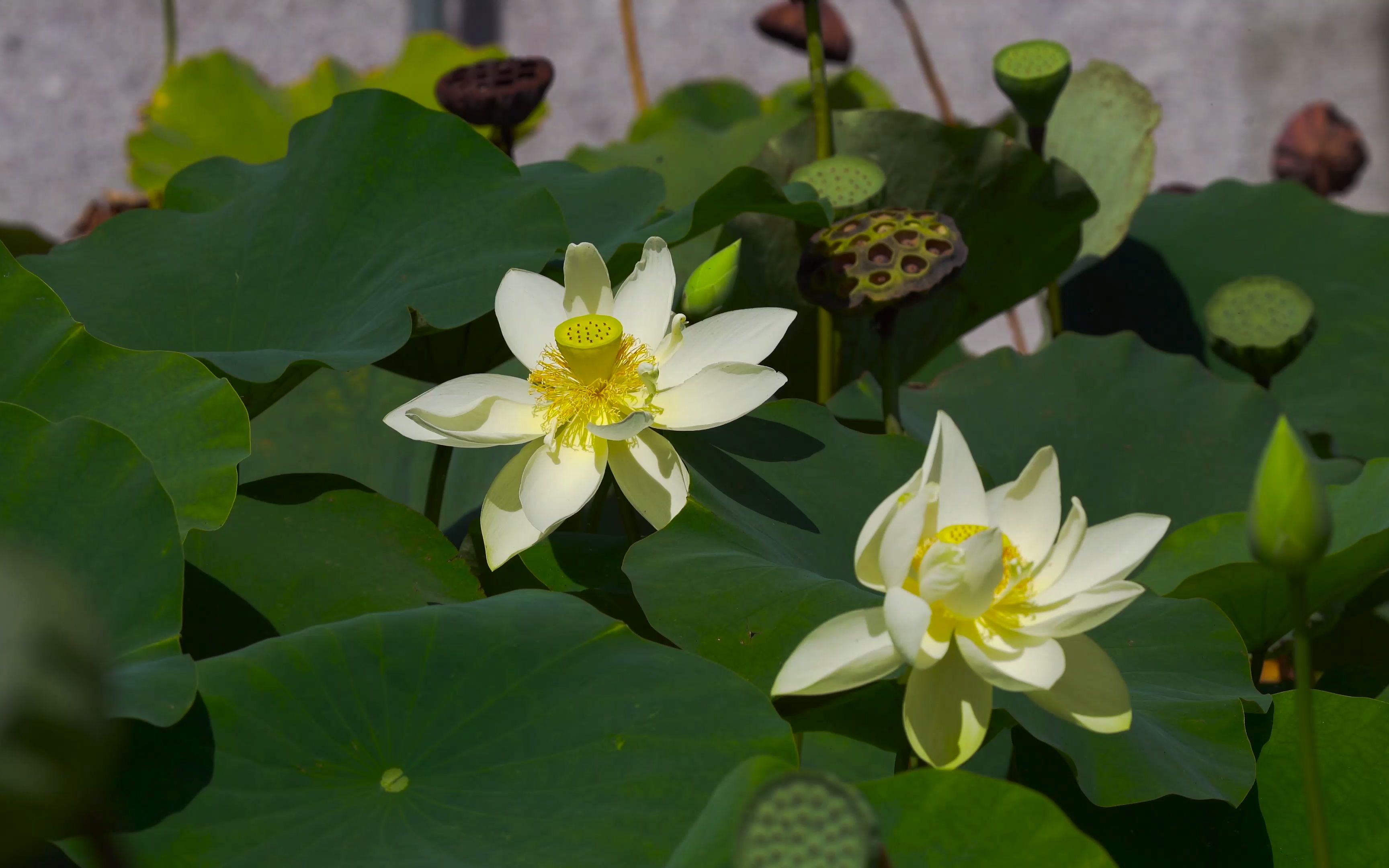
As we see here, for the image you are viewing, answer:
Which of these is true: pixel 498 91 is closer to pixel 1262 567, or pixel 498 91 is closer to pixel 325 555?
pixel 325 555

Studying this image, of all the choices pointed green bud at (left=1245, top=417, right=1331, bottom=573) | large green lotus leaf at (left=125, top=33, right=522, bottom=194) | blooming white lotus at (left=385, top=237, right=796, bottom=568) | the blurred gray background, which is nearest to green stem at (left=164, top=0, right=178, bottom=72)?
large green lotus leaf at (left=125, top=33, right=522, bottom=194)

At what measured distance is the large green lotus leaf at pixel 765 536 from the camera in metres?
0.53

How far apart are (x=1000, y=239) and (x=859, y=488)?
367mm

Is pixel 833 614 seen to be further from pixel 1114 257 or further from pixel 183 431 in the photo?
pixel 1114 257

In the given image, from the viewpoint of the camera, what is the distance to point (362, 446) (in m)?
0.87

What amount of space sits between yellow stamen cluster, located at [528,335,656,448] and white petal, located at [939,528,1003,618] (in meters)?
0.20

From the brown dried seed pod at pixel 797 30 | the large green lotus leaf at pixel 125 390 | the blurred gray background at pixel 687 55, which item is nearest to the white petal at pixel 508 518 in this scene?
the large green lotus leaf at pixel 125 390

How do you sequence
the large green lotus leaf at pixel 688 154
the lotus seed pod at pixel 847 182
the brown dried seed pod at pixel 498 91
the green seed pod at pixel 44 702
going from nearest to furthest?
the green seed pod at pixel 44 702
the lotus seed pod at pixel 847 182
the brown dried seed pod at pixel 498 91
the large green lotus leaf at pixel 688 154

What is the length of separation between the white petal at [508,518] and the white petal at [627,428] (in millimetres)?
47

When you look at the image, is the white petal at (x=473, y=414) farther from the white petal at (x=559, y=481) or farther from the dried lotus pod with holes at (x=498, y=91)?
the dried lotus pod with holes at (x=498, y=91)

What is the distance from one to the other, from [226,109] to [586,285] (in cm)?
120

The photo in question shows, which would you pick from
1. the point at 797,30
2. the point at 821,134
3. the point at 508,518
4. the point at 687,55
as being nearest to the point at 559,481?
the point at 508,518

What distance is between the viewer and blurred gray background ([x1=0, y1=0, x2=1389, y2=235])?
225 cm

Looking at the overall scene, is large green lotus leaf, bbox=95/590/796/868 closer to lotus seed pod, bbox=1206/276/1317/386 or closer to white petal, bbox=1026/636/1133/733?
white petal, bbox=1026/636/1133/733
